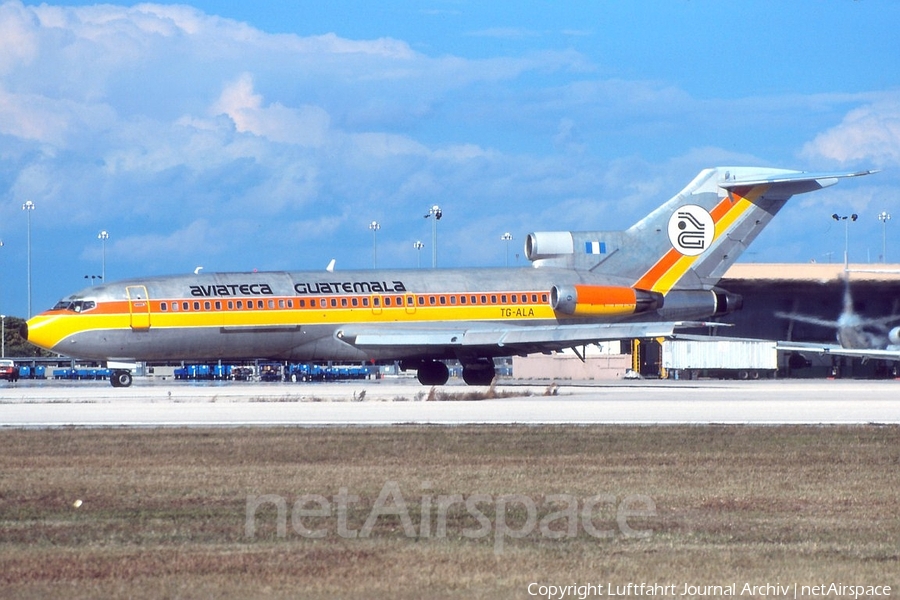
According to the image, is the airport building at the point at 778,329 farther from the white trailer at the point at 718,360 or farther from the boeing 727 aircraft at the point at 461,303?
the boeing 727 aircraft at the point at 461,303

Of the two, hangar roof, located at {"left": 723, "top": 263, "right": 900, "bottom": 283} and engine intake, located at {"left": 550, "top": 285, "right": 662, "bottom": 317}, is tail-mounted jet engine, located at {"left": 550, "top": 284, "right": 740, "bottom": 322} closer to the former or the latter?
engine intake, located at {"left": 550, "top": 285, "right": 662, "bottom": 317}

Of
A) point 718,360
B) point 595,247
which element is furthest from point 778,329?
point 595,247

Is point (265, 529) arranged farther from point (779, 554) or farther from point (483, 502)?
point (779, 554)

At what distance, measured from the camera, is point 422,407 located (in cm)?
3117

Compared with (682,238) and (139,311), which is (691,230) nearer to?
(682,238)

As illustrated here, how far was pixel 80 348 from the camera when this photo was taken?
40.4 meters

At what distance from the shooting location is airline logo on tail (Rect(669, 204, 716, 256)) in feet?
152

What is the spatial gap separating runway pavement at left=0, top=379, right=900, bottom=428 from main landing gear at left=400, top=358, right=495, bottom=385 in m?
4.13

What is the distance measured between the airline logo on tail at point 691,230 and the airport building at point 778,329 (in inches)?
866

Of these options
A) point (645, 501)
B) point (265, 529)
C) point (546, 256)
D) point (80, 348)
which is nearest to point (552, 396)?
point (546, 256)

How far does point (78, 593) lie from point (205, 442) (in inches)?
459

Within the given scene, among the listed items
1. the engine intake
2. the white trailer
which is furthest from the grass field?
the white trailer
